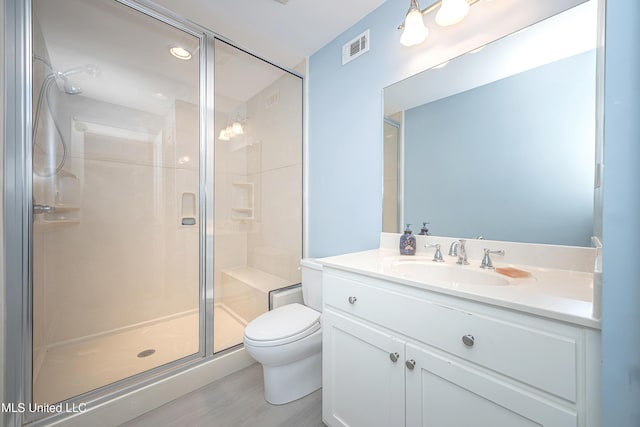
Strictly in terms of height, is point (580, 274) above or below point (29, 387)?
above

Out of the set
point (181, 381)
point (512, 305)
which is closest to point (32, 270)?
point (181, 381)

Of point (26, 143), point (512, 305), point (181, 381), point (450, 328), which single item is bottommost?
point (181, 381)

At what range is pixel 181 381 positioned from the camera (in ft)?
4.89

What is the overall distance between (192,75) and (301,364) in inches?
82.4

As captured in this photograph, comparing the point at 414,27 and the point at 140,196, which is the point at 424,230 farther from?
the point at 140,196

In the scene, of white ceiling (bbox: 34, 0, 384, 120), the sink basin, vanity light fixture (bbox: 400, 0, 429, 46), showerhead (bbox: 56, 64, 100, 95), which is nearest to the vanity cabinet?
the sink basin

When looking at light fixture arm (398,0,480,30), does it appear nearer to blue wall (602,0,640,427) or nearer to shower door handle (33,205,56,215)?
blue wall (602,0,640,427)

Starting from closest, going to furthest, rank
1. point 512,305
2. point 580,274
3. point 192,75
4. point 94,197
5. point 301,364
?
point 512,305 < point 580,274 < point 301,364 < point 94,197 < point 192,75

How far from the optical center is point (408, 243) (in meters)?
1.39

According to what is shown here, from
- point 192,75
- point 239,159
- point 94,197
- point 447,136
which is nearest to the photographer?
point 447,136

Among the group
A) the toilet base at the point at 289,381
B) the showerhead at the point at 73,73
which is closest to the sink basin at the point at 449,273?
the toilet base at the point at 289,381

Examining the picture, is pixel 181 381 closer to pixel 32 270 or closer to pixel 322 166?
pixel 32 270

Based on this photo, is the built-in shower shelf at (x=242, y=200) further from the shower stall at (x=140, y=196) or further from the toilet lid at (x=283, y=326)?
the toilet lid at (x=283, y=326)

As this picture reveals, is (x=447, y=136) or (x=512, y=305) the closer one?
(x=512, y=305)
